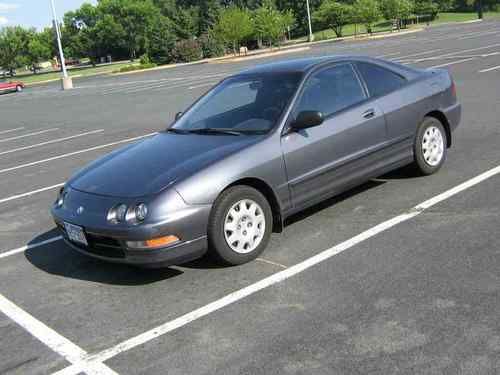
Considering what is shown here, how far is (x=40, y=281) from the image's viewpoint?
4.98 m

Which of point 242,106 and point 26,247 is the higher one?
point 242,106

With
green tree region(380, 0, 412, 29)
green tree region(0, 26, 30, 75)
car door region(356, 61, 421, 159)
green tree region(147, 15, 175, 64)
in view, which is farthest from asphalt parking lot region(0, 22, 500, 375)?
green tree region(0, 26, 30, 75)

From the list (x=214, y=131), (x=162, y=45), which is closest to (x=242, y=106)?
(x=214, y=131)

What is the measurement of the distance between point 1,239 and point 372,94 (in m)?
4.15

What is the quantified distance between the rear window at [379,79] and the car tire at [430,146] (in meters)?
0.55

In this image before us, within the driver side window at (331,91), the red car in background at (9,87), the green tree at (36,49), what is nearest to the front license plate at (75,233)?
the driver side window at (331,91)

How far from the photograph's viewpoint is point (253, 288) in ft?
14.2

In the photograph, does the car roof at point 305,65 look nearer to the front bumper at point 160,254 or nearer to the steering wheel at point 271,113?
the steering wheel at point 271,113

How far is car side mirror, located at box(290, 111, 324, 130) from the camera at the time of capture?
5098 mm

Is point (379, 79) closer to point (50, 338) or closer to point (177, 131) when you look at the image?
point (177, 131)

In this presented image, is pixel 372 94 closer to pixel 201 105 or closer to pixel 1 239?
pixel 201 105

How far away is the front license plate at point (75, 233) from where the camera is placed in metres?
4.67

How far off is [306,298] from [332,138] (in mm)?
1858

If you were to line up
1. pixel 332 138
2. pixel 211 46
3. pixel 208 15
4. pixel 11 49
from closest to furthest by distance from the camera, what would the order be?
pixel 332 138
pixel 211 46
pixel 208 15
pixel 11 49
